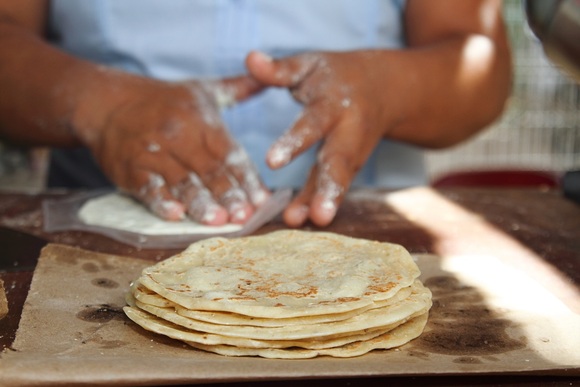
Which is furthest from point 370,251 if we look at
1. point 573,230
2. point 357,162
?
point 573,230

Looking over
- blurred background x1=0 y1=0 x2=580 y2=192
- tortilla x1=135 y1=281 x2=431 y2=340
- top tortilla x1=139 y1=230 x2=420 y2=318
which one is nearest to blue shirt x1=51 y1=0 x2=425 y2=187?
top tortilla x1=139 y1=230 x2=420 y2=318

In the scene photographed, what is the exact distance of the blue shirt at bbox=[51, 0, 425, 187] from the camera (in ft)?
7.03

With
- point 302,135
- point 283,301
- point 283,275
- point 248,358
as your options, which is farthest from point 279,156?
point 248,358

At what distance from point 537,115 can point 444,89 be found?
3.32 metres

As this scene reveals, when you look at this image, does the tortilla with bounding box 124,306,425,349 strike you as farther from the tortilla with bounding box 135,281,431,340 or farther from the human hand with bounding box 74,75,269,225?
the human hand with bounding box 74,75,269,225

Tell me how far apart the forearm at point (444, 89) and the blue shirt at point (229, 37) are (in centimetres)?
27

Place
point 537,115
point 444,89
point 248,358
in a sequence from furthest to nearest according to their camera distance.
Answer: point 537,115, point 444,89, point 248,358

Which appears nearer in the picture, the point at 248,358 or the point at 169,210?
the point at 248,358

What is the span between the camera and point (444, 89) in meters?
2.13

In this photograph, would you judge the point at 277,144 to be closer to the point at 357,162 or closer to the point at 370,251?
the point at 357,162

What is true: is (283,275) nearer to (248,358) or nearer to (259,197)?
(248,358)

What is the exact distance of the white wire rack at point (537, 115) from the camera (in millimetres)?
5102

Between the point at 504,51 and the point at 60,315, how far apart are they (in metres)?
1.68

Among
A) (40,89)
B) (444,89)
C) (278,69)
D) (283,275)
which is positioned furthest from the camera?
(444,89)
